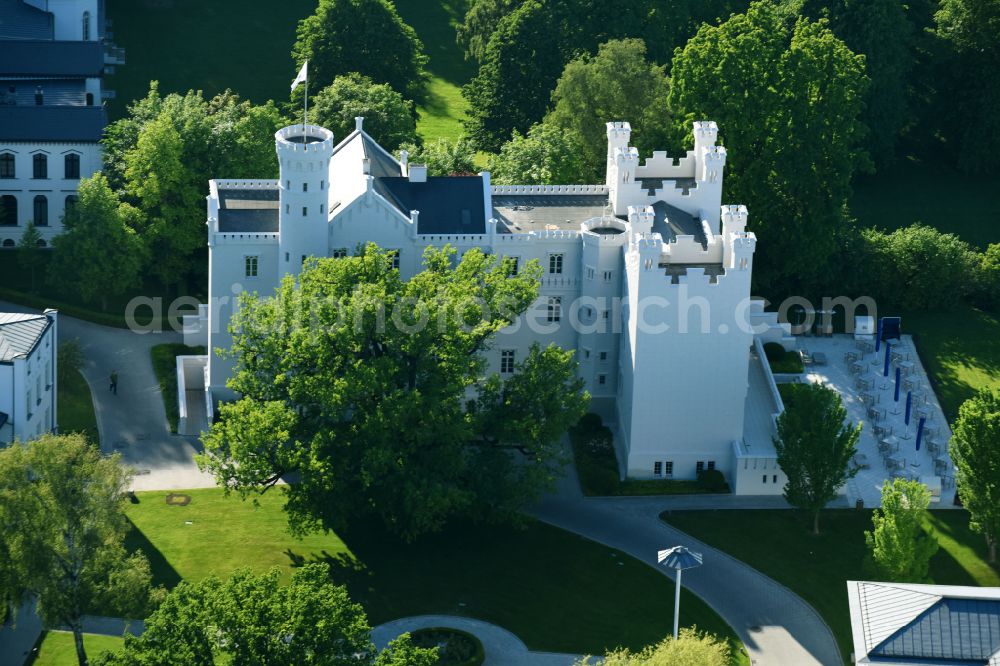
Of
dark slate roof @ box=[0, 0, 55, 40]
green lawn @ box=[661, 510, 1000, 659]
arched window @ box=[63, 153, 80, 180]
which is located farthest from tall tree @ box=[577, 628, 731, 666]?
dark slate roof @ box=[0, 0, 55, 40]

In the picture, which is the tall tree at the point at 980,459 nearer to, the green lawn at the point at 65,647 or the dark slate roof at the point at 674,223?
the dark slate roof at the point at 674,223

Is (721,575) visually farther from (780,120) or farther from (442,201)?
(780,120)

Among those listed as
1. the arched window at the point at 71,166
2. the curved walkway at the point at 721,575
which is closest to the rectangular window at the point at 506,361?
the curved walkway at the point at 721,575

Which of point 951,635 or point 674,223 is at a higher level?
point 674,223

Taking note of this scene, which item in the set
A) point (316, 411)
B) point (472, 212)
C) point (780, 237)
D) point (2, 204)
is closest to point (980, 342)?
point (780, 237)

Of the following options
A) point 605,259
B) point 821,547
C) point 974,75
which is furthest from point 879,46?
point 821,547
